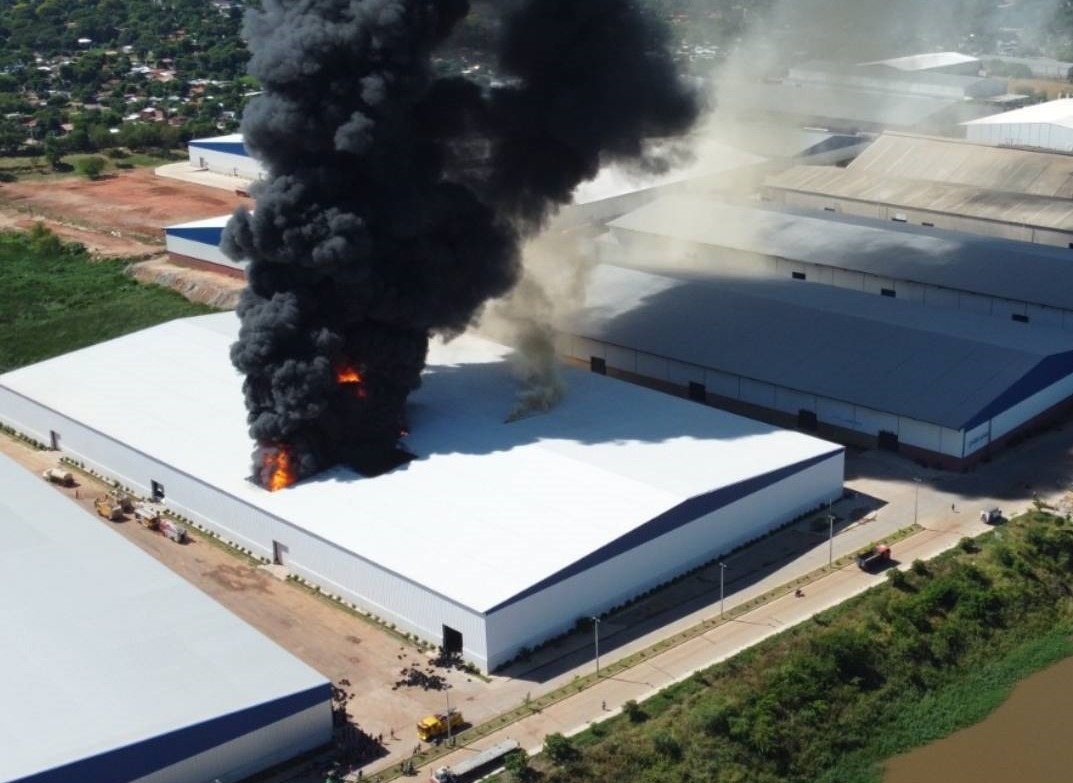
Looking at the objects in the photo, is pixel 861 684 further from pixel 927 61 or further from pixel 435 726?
pixel 927 61

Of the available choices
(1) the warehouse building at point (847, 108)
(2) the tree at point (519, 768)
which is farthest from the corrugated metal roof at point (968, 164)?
(2) the tree at point (519, 768)

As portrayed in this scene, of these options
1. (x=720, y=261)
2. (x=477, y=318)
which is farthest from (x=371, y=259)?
(x=720, y=261)

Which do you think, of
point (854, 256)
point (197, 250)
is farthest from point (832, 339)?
point (197, 250)

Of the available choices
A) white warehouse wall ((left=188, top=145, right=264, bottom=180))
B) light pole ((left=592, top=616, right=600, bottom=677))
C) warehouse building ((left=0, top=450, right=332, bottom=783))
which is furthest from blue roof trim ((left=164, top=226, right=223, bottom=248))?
light pole ((left=592, top=616, right=600, bottom=677))

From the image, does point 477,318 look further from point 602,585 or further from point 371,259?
point 602,585

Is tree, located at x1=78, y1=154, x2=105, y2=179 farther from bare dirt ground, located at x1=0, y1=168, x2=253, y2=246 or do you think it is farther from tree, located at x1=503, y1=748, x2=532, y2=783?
tree, located at x1=503, y1=748, x2=532, y2=783

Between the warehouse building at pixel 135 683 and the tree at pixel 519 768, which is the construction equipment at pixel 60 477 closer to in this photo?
Result: the warehouse building at pixel 135 683
